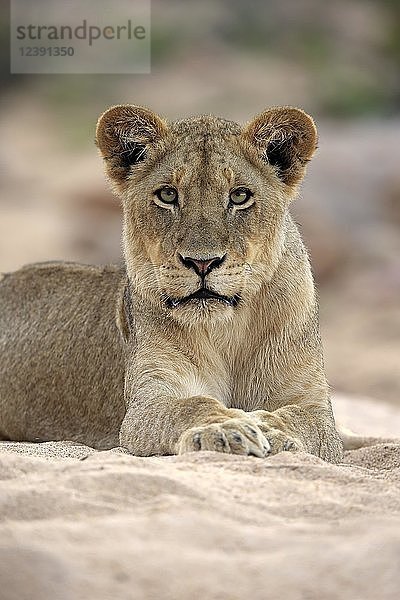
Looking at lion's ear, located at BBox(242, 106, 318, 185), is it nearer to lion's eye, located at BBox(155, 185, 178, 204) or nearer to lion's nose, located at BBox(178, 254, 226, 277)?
lion's eye, located at BBox(155, 185, 178, 204)

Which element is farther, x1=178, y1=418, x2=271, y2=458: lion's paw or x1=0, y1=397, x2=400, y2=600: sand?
x1=178, y1=418, x2=271, y2=458: lion's paw

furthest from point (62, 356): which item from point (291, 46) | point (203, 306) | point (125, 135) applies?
point (291, 46)

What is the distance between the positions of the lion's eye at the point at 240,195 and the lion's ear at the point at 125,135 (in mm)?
534

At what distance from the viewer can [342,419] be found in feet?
25.2

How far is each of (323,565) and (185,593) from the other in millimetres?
390

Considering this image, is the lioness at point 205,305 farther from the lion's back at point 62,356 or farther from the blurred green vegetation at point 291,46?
the blurred green vegetation at point 291,46

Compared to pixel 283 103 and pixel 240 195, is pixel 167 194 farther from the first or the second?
pixel 283 103

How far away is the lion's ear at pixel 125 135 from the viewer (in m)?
5.56

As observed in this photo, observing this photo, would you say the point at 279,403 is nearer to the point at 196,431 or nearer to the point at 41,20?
the point at 196,431

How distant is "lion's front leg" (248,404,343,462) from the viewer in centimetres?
464

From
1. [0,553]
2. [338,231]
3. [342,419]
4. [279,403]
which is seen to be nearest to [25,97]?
[338,231]

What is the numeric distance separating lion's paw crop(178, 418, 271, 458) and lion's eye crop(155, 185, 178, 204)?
1.12 m

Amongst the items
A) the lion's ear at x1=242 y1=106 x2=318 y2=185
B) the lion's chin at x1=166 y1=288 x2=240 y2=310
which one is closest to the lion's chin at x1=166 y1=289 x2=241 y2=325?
the lion's chin at x1=166 y1=288 x2=240 y2=310

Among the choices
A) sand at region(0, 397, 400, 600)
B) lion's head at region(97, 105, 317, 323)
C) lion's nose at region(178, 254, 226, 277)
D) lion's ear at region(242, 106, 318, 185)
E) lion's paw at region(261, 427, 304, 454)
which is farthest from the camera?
lion's ear at region(242, 106, 318, 185)
